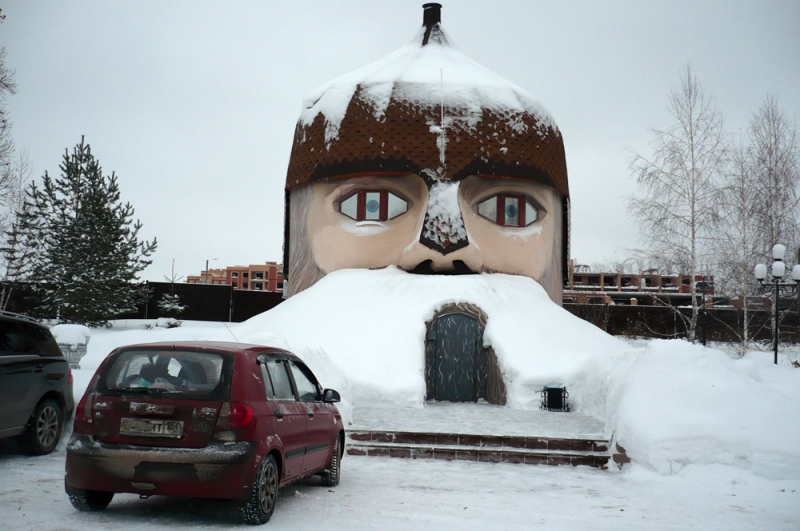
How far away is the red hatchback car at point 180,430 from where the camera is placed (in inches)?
235

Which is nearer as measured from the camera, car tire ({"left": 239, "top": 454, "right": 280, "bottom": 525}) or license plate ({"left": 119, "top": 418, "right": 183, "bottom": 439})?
license plate ({"left": 119, "top": 418, "right": 183, "bottom": 439})

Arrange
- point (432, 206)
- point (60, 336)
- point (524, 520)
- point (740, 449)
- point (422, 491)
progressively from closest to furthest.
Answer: point (524, 520) < point (422, 491) < point (740, 449) < point (60, 336) < point (432, 206)

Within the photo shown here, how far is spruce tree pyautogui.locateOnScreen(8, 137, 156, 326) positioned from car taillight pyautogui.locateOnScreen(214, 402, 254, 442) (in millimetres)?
28554

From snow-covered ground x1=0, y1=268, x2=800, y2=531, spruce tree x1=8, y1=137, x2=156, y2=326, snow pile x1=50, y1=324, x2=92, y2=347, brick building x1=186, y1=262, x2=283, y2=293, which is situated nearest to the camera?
snow-covered ground x1=0, y1=268, x2=800, y2=531

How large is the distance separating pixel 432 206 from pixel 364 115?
3.09 meters

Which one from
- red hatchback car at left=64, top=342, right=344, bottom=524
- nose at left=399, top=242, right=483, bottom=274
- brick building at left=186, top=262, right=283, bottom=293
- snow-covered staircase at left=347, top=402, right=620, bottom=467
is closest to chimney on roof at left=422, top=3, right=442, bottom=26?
nose at left=399, top=242, right=483, bottom=274

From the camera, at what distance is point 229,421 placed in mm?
6039

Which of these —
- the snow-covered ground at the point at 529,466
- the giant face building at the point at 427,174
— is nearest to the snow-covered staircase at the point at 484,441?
the snow-covered ground at the point at 529,466

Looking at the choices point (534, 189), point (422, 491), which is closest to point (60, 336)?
point (422, 491)

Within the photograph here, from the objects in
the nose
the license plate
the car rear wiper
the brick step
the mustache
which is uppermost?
the nose

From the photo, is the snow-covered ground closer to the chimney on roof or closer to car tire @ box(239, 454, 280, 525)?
car tire @ box(239, 454, 280, 525)

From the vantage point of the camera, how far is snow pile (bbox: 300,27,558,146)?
19.9 m

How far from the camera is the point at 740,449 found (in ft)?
32.0

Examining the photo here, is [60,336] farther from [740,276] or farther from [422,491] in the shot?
[740,276]
